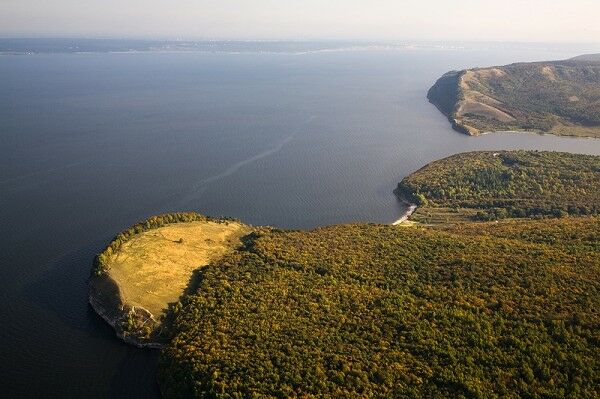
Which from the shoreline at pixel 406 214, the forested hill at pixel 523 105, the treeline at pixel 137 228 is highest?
the forested hill at pixel 523 105

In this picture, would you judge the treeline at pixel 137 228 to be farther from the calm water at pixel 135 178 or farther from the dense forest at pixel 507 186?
the dense forest at pixel 507 186

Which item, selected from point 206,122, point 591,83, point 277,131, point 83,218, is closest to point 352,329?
point 83,218

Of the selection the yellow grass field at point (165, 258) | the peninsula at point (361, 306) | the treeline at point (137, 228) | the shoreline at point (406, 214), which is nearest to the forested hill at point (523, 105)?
the shoreline at point (406, 214)

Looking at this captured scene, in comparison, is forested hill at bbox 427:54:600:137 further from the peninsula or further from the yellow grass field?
the yellow grass field

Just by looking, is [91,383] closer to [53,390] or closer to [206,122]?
[53,390]

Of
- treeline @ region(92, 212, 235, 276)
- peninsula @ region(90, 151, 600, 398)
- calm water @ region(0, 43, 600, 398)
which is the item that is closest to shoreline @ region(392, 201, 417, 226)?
calm water @ region(0, 43, 600, 398)

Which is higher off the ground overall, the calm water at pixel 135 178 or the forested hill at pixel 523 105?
the forested hill at pixel 523 105
